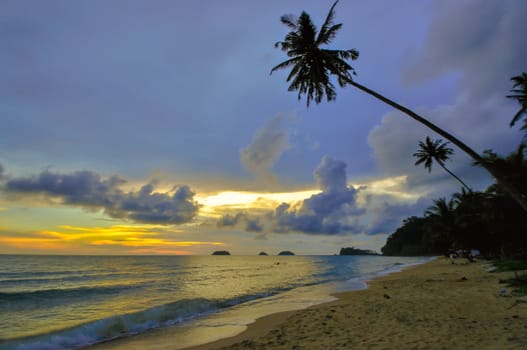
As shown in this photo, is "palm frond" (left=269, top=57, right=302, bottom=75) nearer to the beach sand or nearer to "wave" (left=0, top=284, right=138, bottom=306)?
the beach sand

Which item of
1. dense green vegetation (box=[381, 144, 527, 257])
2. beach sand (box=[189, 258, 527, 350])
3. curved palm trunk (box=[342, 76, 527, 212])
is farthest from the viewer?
dense green vegetation (box=[381, 144, 527, 257])

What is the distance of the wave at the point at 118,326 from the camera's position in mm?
10305

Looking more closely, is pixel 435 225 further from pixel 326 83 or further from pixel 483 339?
pixel 483 339

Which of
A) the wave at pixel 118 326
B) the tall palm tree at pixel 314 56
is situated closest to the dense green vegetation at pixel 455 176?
the tall palm tree at pixel 314 56

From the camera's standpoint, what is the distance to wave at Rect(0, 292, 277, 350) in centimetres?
1030

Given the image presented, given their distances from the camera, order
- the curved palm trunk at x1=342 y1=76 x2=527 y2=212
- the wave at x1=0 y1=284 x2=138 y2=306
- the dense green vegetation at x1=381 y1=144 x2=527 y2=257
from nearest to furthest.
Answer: the curved palm trunk at x1=342 y1=76 x2=527 y2=212 < the wave at x1=0 y1=284 x2=138 y2=306 < the dense green vegetation at x1=381 y1=144 x2=527 y2=257

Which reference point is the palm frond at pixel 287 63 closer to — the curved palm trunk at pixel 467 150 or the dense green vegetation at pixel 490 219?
the curved palm trunk at pixel 467 150

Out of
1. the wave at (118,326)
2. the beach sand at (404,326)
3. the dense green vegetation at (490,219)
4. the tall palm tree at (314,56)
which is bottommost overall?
the wave at (118,326)

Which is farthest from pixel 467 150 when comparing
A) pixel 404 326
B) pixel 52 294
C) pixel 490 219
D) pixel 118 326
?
pixel 52 294

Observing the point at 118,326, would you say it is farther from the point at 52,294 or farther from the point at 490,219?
the point at 490,219

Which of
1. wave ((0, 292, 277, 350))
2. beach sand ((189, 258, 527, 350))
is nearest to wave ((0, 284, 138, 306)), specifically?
wave ((0, 292, 277, 350))

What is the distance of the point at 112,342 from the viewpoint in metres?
10.3

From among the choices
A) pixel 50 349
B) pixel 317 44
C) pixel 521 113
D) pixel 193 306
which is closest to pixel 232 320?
pixel 193 306

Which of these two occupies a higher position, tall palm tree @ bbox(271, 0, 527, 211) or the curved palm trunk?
tall palm tree @ bbox(271, 0, 527, 211)
